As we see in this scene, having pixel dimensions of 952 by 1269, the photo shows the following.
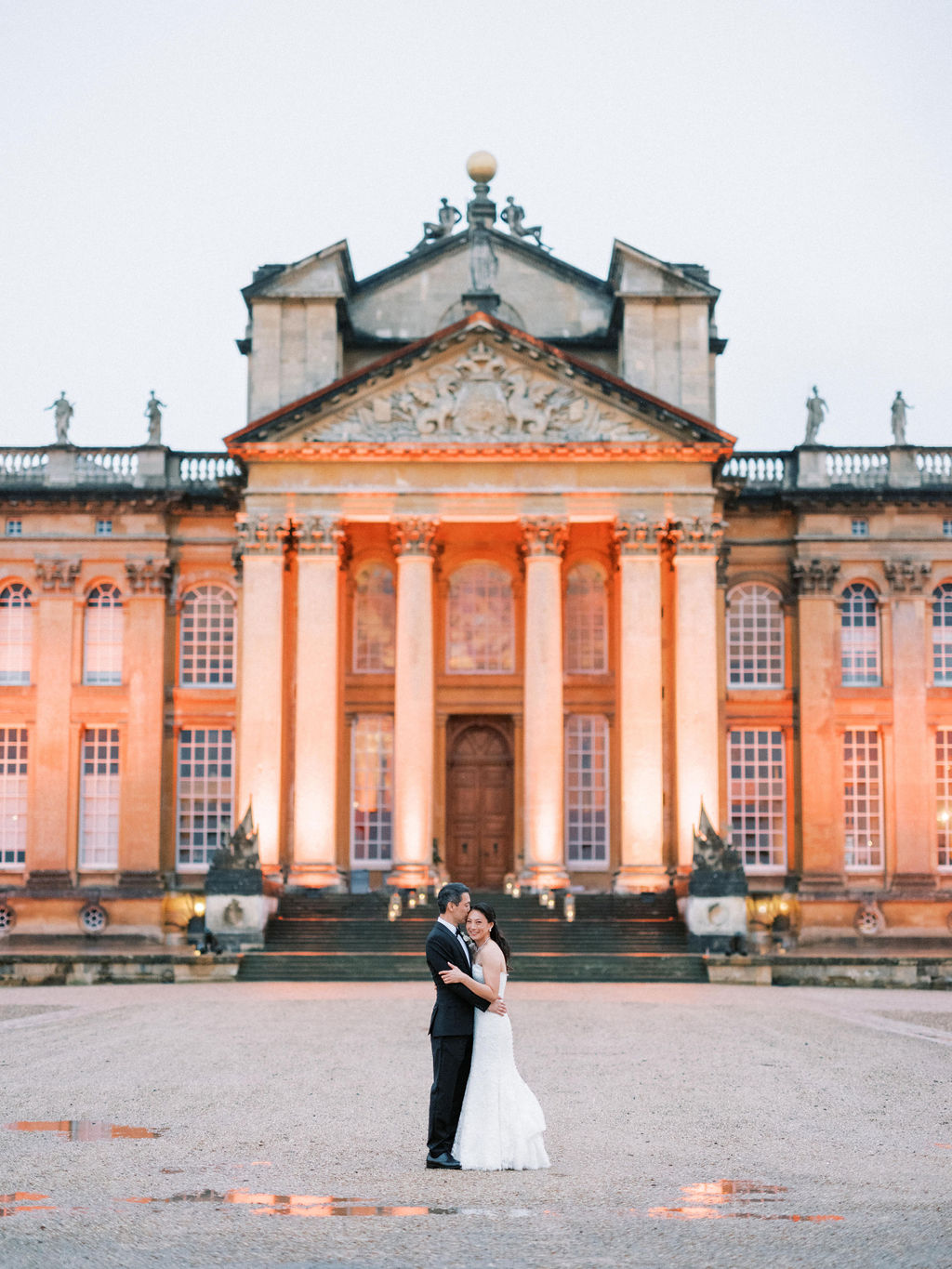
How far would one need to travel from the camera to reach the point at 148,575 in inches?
1657

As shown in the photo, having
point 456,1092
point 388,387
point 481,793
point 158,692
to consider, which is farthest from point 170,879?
point 456,1092

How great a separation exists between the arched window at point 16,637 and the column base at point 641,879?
1652 centimetres

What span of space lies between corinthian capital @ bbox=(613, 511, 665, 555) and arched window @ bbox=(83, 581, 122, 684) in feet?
44.3

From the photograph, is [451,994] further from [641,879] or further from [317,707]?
[317,707]

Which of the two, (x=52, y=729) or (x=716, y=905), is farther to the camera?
(x=52, y=729)

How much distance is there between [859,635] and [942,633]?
214cm

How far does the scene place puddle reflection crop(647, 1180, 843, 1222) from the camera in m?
9.47

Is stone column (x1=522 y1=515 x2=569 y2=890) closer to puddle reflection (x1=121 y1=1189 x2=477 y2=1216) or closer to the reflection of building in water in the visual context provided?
the reflection of building in water

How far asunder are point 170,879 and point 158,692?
4.73 meters

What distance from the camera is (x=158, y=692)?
41906 millimetres

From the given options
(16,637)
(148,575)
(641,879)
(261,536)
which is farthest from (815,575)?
(16,637)

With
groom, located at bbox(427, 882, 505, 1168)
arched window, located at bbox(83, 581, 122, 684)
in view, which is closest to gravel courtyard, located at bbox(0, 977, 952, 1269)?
groom, located at bbox(427, 882, 505, 1168)

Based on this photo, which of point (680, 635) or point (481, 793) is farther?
point (481, 793)

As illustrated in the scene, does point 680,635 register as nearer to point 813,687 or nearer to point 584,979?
point 813,687
